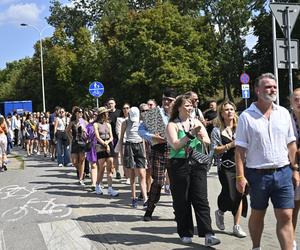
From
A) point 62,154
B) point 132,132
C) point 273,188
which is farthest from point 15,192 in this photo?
point 273,188

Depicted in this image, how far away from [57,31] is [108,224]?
50.7 metres

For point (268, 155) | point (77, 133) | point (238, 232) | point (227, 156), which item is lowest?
point (238, 232)

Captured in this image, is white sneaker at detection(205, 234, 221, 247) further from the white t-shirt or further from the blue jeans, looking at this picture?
the blue jeans

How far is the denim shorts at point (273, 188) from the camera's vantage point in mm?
4848

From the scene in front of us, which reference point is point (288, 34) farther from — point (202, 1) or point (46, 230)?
point (202, 1)

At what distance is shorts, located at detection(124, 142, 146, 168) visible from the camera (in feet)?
28.8

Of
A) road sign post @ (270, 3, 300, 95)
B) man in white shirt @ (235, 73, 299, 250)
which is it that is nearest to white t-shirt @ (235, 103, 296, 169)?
man in white shirt @ (235, 73, 299, 250)

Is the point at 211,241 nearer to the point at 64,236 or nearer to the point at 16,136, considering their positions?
the point at 64,236

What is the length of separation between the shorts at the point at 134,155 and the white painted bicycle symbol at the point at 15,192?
8.37 feet

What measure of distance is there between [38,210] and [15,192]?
2.30m

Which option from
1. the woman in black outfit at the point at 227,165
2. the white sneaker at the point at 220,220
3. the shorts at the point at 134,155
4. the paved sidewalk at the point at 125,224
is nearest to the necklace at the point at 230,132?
the woman in black outfit at the point at 227,165

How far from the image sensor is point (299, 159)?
210 inches

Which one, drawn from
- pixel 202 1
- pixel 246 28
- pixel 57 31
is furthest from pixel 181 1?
pixel 57 31

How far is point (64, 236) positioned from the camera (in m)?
6.79
